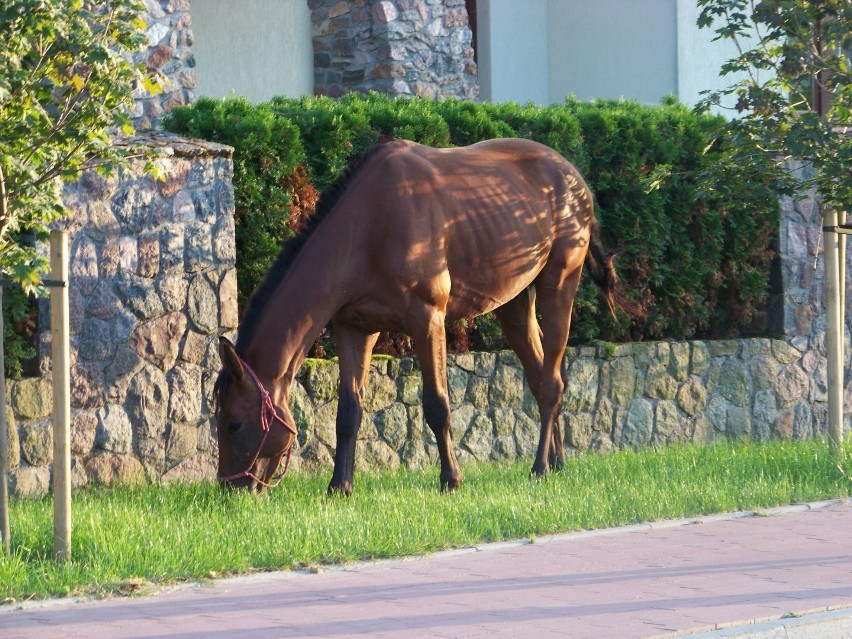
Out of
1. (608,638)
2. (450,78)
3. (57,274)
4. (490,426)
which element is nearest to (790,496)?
(490,426)

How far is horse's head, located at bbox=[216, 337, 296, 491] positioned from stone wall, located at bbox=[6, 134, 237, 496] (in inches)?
47.0

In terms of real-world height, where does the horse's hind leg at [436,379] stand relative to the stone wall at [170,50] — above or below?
below

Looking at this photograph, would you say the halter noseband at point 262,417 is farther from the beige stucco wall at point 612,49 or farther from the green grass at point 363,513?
the beige stucco wall at point 612,49

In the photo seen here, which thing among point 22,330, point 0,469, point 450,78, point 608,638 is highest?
point 450,78

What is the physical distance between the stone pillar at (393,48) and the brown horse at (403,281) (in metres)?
4.00

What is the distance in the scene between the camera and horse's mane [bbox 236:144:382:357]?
8.66 meters

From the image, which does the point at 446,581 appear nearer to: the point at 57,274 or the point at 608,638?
the point at 608,638

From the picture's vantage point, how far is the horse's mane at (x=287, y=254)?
8.66 m

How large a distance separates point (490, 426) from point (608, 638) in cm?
602

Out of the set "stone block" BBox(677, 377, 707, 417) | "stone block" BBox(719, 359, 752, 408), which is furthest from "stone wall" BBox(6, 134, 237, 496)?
"stone block" BBox(719, 359, 752, 408)

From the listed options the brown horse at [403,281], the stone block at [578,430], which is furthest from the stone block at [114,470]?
the stone block at [578,430]

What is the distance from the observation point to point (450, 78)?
48.1ft

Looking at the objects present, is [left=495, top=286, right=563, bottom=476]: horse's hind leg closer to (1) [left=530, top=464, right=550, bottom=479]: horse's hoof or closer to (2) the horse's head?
(1) [left=530, top=464, right=550, bottom=479]: horse's hoof

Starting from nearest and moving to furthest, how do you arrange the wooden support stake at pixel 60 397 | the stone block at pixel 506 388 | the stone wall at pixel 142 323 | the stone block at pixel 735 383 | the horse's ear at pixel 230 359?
the wooden support stake at pixel 60 397
the horse's ear at pixel 230 359
the stone wall at pixel 142 323
the stone block at pixel 506 388
the stone block at pixel 735 383
